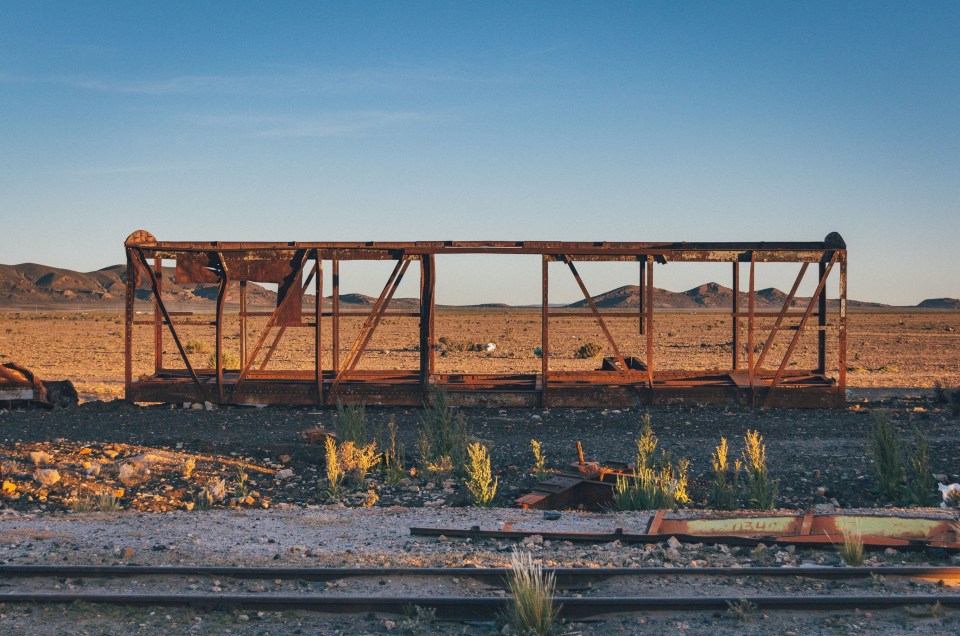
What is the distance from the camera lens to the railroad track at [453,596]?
6.50 metres

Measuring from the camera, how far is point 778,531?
8586 millimetres

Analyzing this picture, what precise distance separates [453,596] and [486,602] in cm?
40

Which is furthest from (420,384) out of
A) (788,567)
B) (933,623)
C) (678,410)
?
(933,623)

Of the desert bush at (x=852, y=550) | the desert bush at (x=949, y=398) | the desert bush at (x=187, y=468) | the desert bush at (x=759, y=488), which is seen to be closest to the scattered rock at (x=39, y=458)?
the desert bush at (x=187, y=468)

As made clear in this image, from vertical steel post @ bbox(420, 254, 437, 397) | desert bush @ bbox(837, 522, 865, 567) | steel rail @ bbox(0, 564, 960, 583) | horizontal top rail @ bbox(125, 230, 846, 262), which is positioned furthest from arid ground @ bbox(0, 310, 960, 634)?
horizontal top rail @ bbox(125, 230, 846, 262)

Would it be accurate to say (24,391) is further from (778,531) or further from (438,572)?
(778,531)

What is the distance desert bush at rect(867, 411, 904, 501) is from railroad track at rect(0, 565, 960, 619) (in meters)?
4.10

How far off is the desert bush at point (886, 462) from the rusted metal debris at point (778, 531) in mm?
1950

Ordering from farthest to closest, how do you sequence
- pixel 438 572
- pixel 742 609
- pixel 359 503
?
pixel 359 503, pixel 438 572, pixel 742 609

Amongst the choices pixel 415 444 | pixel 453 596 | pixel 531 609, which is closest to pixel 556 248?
pixel 415 444

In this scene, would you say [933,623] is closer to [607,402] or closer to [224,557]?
[224,557]

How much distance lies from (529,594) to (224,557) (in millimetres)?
3220

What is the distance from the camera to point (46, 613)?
652cm

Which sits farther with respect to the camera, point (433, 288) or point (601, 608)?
point (433, 288)
